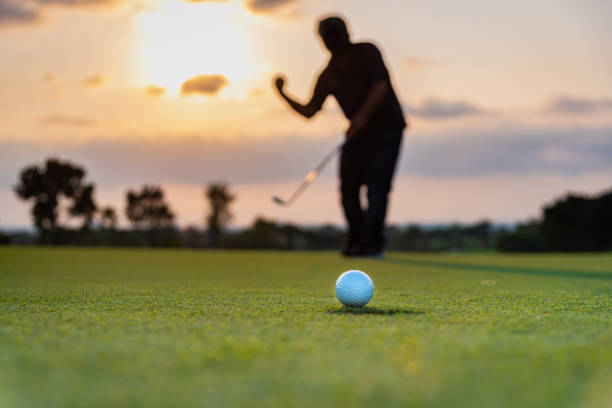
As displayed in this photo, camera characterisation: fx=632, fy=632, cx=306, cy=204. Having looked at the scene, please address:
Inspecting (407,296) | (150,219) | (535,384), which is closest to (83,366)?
(535,384)

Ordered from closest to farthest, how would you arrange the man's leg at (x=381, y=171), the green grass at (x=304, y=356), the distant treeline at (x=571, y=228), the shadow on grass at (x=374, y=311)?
the green grass at (x=304, y=356)
the shadow on grass at (x=374, y=311)
the man's leg at (x=381, y=171)
the distant treeline at (x=571, y=228)

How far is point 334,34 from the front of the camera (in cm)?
690

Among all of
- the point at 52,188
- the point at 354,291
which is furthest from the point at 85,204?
the point at 354,291

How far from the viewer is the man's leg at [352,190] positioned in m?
7.71

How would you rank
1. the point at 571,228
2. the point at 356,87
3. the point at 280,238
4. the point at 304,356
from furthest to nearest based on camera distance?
the point at 571,228 → the point at 280,238 → the point at 356,87 → the point at 304,356

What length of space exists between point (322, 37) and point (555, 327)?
16.0ft

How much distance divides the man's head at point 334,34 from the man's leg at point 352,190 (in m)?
1.24

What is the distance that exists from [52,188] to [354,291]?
37815 mm

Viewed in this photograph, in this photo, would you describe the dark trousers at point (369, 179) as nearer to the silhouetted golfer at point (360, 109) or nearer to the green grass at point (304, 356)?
the silhouetted golfer at point (360, 109)

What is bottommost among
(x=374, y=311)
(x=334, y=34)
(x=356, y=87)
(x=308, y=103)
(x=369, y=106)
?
(x=374, y=311)

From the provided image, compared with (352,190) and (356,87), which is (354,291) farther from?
(352,190)

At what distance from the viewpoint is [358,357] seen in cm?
207

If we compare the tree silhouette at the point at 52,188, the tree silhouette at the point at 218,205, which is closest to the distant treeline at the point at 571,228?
the tree silhouette at the point at 218,205

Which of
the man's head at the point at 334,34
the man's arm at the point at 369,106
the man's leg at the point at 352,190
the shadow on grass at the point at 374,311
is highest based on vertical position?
the man's head at the point at 334,34
